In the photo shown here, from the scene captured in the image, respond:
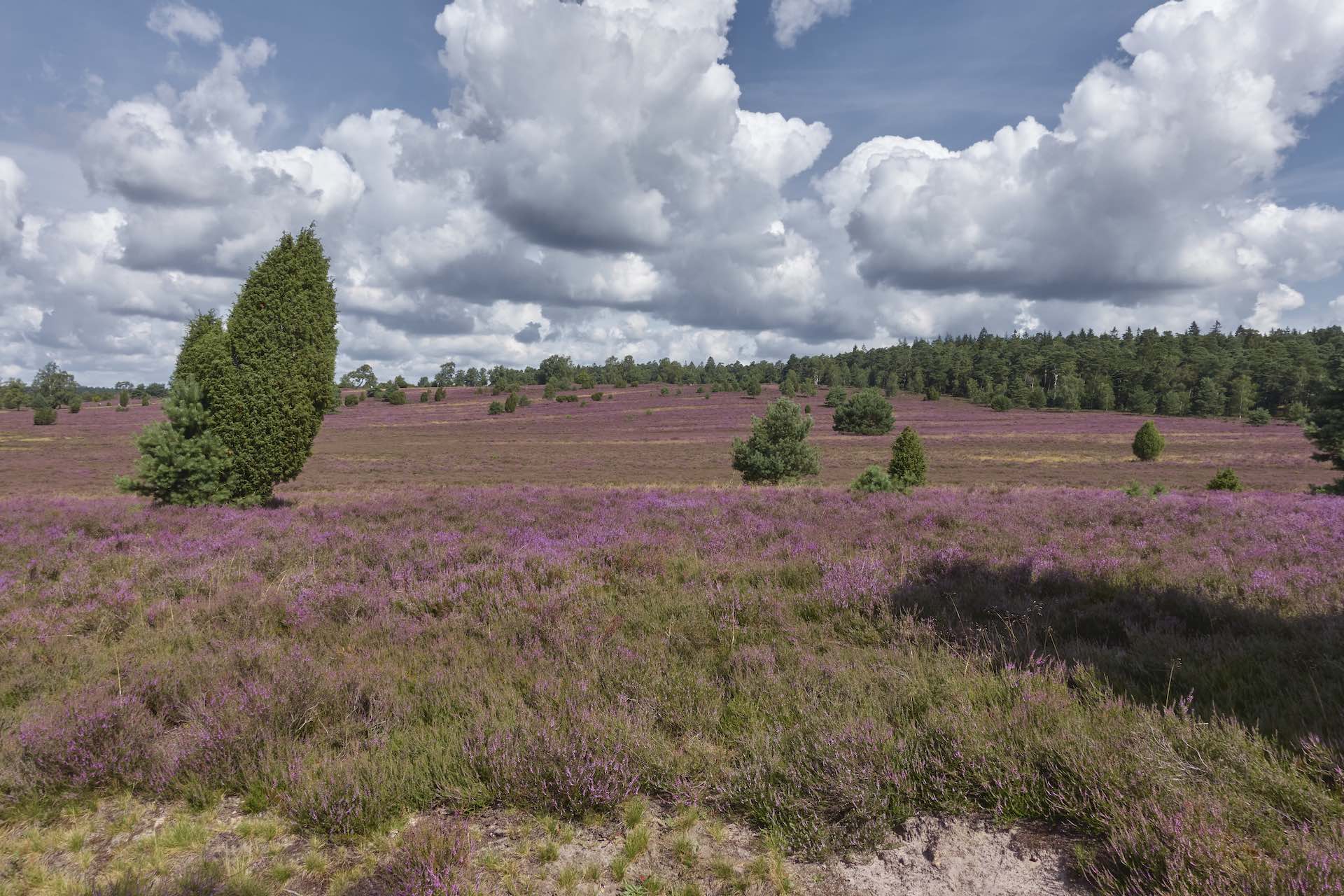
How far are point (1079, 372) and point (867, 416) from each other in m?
88.8

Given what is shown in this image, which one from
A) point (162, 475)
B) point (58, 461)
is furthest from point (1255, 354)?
point (58, 461)

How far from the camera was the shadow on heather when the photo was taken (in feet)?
12.4

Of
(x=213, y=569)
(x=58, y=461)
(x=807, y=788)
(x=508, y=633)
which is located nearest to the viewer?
(x=807, y=788)

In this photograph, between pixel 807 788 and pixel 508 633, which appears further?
pixel 508 633

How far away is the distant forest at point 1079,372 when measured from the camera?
4341 inches

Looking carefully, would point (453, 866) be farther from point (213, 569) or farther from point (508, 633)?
point (213, 569)

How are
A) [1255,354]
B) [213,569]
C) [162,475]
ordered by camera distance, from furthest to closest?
[1255,354], [162,475], [213,569]

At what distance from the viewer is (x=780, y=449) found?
2523 cm

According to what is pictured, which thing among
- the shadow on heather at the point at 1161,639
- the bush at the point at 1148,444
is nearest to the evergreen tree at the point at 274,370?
the shadow on heather at the point at 1161,639

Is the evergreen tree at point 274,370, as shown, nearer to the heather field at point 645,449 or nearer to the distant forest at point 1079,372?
the heather field at point 645,449

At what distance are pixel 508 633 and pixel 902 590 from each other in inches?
164

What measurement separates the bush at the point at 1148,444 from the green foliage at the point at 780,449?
120 ft

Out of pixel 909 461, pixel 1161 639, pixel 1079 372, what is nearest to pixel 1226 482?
pixel 909 461

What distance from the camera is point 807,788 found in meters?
3.29
